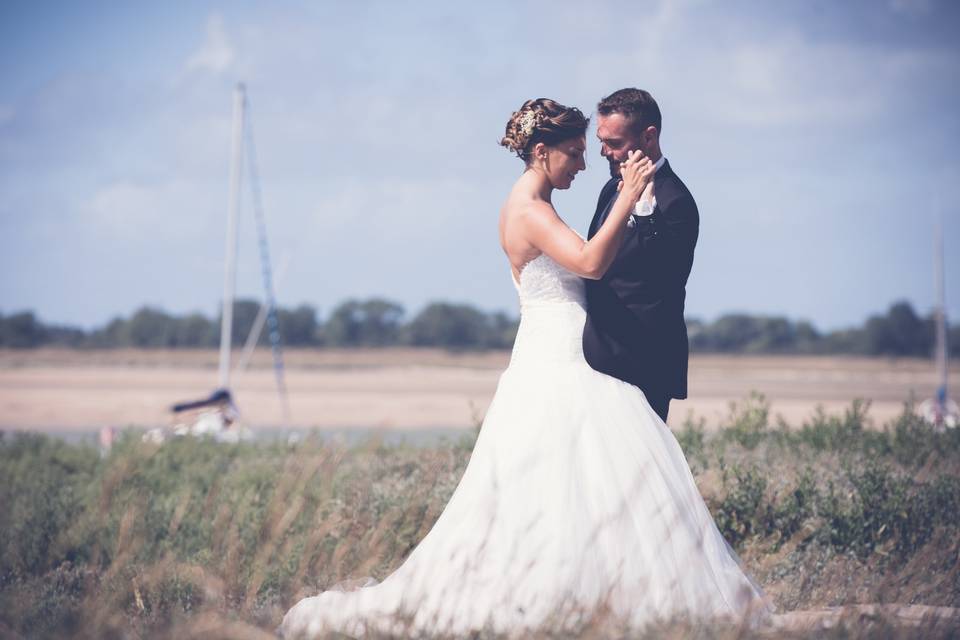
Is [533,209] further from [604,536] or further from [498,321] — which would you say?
[498,321]

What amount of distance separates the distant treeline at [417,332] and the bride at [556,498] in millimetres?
86891

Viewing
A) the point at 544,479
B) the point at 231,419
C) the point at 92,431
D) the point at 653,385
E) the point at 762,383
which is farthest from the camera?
the point at 762,383

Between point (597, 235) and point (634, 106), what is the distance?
110 cm

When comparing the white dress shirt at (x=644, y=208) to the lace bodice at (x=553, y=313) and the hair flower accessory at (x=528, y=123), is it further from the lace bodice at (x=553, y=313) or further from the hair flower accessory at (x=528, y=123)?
the hair flower accessory at (x=528, y=123)

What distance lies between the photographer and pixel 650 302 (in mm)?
Answer: 4816

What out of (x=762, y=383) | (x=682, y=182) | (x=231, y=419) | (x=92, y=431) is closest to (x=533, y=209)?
(x=682, y=182)

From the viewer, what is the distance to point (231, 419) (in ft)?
56.6

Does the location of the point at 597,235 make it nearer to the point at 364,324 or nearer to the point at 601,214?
the point at 601,214

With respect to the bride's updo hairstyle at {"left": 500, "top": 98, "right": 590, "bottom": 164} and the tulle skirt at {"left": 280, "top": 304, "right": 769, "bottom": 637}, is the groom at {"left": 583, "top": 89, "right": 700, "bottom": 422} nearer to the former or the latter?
the tulle skirt at {"left": 280, "top": 304, "right": 769, "bottom": 637}

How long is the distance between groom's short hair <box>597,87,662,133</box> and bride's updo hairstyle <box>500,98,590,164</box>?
18.2 inches

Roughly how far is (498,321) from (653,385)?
104m

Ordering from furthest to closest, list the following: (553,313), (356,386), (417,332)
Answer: (417,332) → (356,386) → (553,313)

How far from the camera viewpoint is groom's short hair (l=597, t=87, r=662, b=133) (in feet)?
16.8

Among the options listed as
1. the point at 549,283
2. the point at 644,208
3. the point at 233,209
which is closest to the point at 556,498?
the point at 549,283
